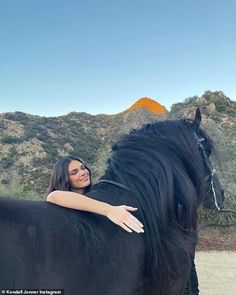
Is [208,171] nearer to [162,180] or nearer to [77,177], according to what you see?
[162,180]

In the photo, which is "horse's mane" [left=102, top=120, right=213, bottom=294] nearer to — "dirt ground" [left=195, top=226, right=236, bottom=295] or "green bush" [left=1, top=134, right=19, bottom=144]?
"dirt ground" [left=195, top=226, right=236, bottom=295]

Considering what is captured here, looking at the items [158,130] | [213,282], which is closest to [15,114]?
[213,282]

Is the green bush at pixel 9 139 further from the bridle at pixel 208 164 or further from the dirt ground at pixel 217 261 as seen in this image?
the bridle at pixel 208 164

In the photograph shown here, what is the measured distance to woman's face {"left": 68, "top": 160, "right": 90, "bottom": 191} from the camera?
3.39m

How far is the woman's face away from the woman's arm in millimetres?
842

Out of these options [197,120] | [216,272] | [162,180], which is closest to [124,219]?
[162,180]

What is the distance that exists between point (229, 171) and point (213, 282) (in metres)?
8.85

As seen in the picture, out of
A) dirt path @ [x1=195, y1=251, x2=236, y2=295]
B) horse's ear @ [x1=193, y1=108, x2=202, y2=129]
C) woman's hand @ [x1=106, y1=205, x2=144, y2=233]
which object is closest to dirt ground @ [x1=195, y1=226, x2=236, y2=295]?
dirt path @ [x1=195, y1=251, x2=236, y2=295]

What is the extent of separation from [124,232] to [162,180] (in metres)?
0.51

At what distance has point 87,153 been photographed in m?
35.2

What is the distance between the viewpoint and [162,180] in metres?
2.84

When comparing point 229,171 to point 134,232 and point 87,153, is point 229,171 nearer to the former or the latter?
point 134,232

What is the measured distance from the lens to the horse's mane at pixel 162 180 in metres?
2.64

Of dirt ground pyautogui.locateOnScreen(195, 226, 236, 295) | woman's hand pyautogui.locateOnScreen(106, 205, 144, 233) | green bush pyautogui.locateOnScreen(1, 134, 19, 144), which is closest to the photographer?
woman's hand pyautogui.locateOnScreen(106, 205, 144, 233)
